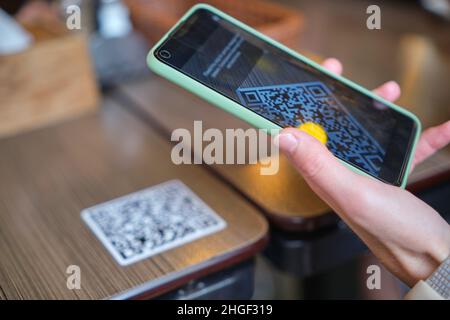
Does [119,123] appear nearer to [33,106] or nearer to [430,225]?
[33,106]

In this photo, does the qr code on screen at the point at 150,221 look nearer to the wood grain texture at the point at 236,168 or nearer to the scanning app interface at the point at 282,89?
the wood grain texture at the point at 236,168

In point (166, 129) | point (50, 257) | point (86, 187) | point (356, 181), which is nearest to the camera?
point (356, 181)

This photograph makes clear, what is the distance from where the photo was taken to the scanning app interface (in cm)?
54

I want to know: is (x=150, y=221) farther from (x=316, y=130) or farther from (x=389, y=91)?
(x=389, y=91)

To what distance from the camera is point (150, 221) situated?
2.20 feet

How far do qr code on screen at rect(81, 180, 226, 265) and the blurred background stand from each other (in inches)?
4.1

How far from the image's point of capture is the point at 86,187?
756mm

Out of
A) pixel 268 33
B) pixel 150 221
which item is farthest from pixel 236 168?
pixel 268 33

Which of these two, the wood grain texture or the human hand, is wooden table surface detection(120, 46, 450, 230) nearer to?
the wood grain texture

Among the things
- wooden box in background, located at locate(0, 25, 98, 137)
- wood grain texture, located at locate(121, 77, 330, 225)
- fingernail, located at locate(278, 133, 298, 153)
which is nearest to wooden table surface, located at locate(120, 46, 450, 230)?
wood grain texture, located at locate(121, 77, 330, 225)

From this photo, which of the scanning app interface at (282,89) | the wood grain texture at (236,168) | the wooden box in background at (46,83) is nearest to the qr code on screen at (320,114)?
the scanning app interface at (282,89)

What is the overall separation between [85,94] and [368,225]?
66 cm

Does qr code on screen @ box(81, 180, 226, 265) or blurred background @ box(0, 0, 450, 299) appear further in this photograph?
blurred background @ box(0, 0, 450, 299)
